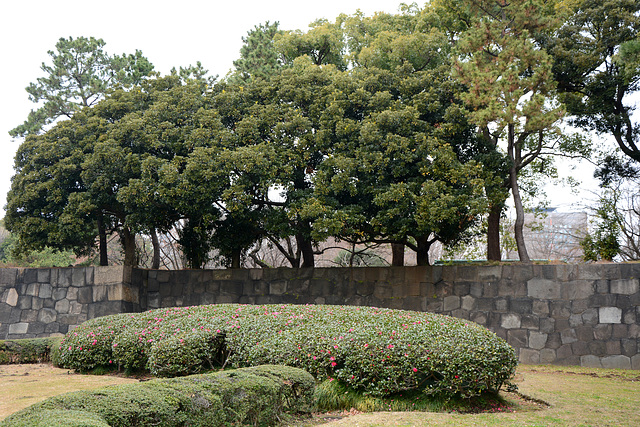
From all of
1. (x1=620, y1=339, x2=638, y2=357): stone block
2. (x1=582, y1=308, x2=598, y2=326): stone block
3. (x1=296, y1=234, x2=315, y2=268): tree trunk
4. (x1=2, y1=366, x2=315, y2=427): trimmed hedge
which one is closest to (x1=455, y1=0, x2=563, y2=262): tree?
(x1=582, y1=308, x2=598, y2=326): stone block

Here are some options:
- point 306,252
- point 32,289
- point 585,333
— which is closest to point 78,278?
point 32,289

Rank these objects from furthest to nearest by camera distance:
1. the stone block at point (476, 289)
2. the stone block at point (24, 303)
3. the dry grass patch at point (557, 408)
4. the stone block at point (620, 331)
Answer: the stone block at point (24, 303) < the stone block at point (476, 289) < the stone block at point (620, 331) < the dry grass patch at point (557, 408)

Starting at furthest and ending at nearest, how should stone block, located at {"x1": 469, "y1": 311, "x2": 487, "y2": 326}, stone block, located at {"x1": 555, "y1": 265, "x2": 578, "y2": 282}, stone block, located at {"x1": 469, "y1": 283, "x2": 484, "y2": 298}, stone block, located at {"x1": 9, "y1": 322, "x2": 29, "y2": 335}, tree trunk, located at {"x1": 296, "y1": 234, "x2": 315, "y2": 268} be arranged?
tree trunk, located at {"x1": 296, "y1": 234, "x2": 315, "y2": 268} → stone block, located at {"x1": 9, "y1": 322, "x2": 29, "y2": 335} → stone block, located at {"x1": 469, "y1": 283, "x2": 484, "y2": 298} → stone block, located at {"x1": 469, "y1": 311, "x2": 487, "y2": 326} → stone block, located at {"x1": 555, "y1": 265, "x2": 578, "y2": 282}

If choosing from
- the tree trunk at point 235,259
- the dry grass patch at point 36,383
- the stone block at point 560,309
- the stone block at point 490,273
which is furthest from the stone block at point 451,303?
the dry grass patch at point 36,383

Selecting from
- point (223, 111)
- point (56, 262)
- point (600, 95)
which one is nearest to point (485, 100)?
point (600, 95)

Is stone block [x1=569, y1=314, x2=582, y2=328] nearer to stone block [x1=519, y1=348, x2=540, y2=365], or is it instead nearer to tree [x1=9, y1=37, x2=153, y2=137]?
stone block [x1=519, y1=348, x2=540, y2=365]

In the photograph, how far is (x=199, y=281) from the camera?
12.4 meters

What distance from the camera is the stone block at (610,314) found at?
933 cm

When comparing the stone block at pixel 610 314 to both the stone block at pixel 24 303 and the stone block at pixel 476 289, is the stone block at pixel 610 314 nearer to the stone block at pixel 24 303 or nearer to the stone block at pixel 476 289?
the stone block at pixel 476 289

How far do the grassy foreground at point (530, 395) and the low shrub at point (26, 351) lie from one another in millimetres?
284

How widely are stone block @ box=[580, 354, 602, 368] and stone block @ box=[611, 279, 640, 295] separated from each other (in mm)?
1233

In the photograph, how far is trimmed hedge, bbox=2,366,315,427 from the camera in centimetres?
310

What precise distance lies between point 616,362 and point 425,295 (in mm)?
3569

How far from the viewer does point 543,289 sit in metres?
9.80
